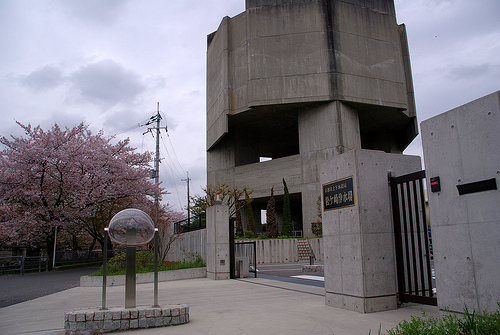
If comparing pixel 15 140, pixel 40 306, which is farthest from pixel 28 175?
pixel 40 306

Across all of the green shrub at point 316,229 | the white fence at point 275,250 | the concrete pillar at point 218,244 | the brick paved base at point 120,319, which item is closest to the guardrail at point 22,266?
the white fence at point 275,250

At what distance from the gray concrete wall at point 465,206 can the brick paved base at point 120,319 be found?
3.85 m

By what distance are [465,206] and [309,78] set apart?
87.7ft

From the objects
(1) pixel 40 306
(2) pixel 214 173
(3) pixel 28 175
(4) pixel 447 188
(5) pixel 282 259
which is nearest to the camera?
(4) pixel 447 188

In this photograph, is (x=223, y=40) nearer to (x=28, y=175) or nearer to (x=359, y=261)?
(x=28, y=175)

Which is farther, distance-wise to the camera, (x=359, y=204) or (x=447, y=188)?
(x=359, y=204)

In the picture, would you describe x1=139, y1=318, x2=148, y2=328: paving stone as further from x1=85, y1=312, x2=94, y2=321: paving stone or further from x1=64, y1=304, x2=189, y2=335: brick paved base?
x1=85, y1=312, x2=94, y2=321: paving stone

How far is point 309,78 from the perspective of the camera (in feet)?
99.1

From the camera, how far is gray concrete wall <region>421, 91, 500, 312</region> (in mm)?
4348

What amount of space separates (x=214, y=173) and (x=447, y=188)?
33.9 metres

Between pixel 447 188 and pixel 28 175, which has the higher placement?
pixel 28 175

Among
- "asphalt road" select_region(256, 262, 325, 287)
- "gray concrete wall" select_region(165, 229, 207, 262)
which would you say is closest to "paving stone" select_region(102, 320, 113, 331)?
"asphalt road" select_region(256, 262, 325, 287)

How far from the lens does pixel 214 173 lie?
125 ft

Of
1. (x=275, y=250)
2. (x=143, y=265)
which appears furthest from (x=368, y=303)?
(x=275, y=250)
